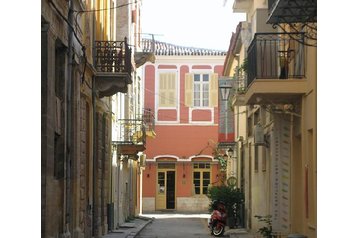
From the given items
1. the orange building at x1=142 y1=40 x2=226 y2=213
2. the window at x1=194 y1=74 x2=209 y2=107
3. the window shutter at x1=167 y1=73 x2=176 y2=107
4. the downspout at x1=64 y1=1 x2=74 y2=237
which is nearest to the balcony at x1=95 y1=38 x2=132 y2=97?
the downspout at x1=64 y1=1 x2=74 y2=237

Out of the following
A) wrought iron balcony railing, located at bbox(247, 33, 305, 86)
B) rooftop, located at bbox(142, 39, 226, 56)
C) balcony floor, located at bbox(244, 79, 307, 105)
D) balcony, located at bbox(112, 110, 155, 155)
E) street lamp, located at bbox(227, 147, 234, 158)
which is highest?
rooftop, located at bbox(142, 39, 226, 56)

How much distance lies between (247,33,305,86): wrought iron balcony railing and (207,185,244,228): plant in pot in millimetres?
10864

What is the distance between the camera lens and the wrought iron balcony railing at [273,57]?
17.6 m

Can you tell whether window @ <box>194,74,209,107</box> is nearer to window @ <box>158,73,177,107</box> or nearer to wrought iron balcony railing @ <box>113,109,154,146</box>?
window @ <box>158,73,177,107</box>

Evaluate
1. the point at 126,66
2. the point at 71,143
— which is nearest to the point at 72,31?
the point at 71,143

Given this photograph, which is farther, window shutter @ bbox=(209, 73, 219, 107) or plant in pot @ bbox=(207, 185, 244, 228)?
window shutter @ bbox=(209, 73, 219, 107)

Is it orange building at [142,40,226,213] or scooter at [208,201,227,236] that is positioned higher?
orange building at [142,40,226,213]

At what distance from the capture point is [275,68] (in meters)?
18.5

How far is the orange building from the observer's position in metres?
49.2

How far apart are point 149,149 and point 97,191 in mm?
26567

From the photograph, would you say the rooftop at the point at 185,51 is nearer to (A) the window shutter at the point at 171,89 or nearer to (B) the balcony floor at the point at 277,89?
(A) the window shutter at the point at 171,89

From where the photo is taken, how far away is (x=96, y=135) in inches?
896

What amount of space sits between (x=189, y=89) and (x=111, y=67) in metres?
27.5
